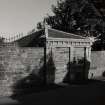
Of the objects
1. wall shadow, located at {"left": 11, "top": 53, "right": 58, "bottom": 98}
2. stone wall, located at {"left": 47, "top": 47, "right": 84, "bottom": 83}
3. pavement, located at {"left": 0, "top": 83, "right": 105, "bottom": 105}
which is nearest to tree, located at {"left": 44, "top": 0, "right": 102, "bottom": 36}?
stone wall, located at {"left": 47, "top": 47, "right": 84, "bottom": 83}

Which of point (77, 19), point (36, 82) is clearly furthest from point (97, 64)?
point (77, 19)

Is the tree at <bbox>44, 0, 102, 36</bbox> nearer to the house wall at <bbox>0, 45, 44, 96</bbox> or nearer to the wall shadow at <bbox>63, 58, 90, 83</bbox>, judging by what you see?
the wall shadow at <bbox>63, 58, 90, 83</bbox>

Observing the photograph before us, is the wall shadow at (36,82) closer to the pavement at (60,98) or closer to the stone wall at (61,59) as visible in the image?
the stone wall at (61,59)

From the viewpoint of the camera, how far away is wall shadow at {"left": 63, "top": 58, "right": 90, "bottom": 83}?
18853 mm

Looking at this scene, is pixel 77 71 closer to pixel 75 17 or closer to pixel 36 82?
pixel 36 82

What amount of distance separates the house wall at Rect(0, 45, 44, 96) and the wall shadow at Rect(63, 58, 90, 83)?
3.26 meters

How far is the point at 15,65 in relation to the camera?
1541 cm

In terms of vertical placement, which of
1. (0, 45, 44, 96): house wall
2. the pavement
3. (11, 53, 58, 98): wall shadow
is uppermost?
(0, 45, 44, 96): house wall

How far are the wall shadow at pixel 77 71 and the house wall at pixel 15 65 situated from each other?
10.7 feet

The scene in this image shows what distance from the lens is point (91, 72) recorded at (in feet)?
69.5

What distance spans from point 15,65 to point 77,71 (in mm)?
6017

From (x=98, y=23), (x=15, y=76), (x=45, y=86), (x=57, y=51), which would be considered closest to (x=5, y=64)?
(x=15, y=76)

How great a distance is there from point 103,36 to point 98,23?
1932 millimetres

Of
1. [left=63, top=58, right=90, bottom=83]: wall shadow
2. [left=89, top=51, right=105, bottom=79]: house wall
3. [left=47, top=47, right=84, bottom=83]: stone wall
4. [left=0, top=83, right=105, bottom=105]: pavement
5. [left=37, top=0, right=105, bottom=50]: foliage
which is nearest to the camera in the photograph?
[left=0, top=83, right=105, bottom=105]: pavement
